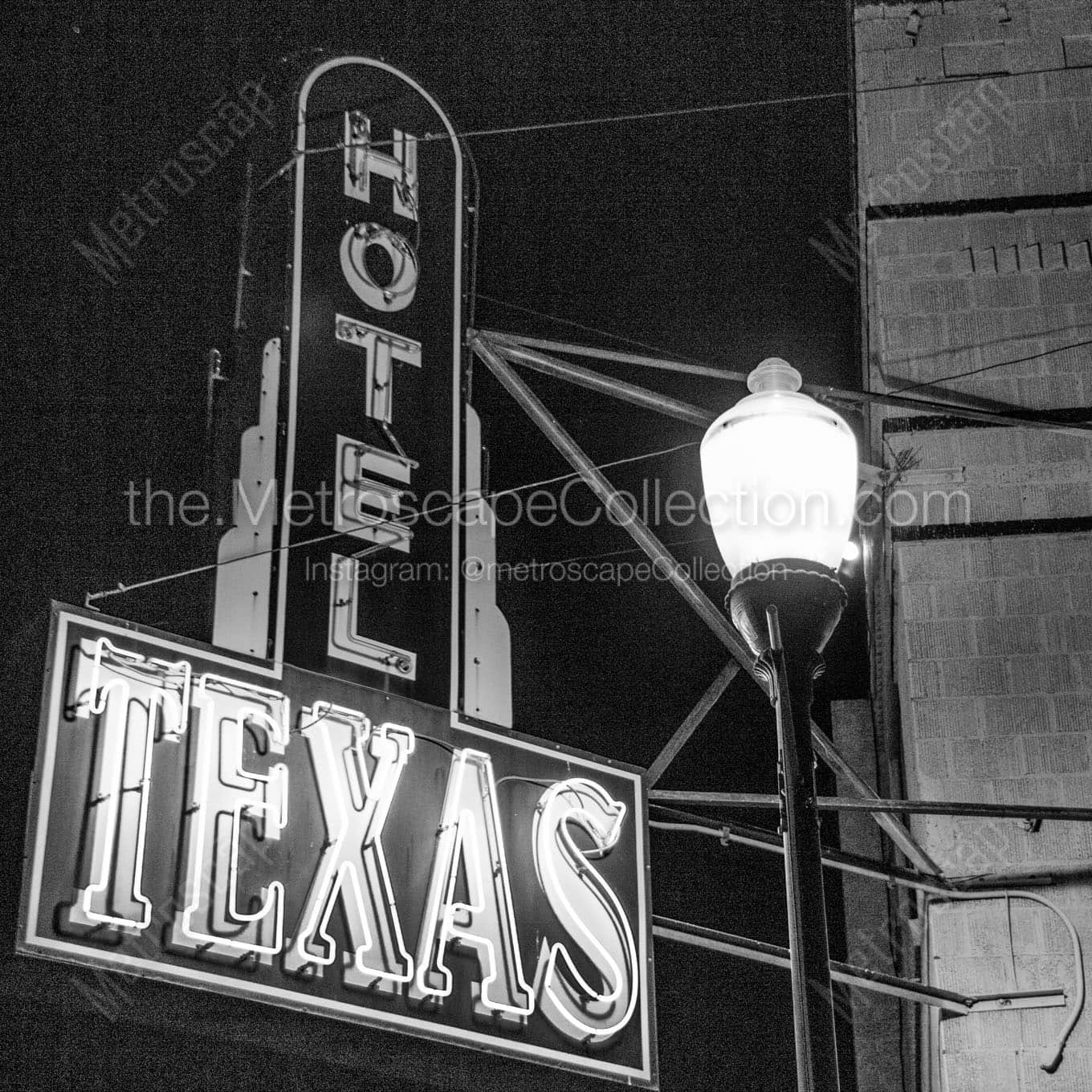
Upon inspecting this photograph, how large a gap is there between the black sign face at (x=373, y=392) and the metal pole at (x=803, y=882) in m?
2.02

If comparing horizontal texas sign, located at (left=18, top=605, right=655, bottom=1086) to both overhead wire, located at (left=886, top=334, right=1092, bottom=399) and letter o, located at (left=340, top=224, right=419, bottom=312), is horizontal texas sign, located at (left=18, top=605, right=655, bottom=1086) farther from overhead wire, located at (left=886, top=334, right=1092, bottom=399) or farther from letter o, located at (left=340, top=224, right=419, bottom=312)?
overhead wire, located at (left=886, top=334, right=1092, bottom=399)

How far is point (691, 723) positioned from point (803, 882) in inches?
121

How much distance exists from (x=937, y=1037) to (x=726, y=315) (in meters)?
4.18

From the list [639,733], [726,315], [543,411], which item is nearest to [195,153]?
[543,411]

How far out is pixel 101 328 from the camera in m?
6.55

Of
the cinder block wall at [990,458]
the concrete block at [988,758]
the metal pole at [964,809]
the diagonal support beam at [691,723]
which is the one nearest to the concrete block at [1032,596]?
the cinder block wall at [990,458]

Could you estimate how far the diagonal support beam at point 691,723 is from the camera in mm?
6113

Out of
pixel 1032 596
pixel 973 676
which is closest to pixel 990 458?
pixel 1032 596

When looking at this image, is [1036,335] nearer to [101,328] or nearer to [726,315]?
[726,315]

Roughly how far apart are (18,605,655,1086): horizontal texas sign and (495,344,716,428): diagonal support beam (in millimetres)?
1635

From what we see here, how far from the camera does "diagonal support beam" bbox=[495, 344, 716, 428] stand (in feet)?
20.6

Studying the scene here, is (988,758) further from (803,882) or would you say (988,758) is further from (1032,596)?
(803,882)

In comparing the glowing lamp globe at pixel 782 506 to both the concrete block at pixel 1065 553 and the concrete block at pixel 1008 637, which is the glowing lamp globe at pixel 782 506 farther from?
the concrete block at pixel 1065 553

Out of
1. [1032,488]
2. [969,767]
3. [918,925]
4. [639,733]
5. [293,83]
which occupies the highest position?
[293,83]
